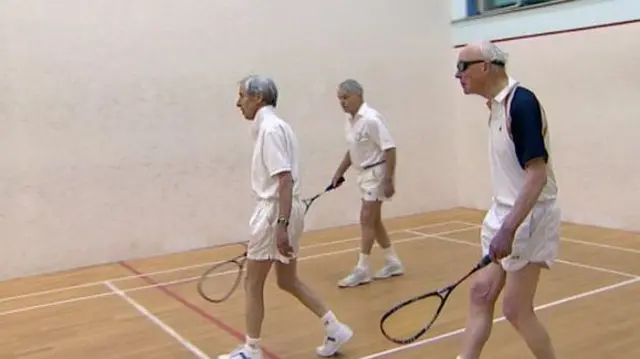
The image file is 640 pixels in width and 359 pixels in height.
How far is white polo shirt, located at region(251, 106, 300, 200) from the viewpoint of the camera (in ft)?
11.0

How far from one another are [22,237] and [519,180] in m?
5.19

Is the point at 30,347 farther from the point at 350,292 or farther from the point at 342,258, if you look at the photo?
the point at 342,258

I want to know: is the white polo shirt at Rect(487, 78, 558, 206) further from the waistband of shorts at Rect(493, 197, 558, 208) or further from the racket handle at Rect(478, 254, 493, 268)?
the racket handle at Rect(478, 254, 493, 268)

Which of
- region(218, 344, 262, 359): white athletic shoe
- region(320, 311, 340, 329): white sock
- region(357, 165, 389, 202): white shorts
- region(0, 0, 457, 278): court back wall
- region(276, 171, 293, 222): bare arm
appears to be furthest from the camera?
region(0, 0, 457, 278): court back wall

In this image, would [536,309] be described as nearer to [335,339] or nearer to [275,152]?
[335,339]

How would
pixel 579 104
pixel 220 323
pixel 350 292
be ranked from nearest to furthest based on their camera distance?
1. pixel 220 323
2. pixel 350 292
3. pixel 579 104

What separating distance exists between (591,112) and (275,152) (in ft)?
17.9

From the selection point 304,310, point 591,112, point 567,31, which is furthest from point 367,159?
point 567,31

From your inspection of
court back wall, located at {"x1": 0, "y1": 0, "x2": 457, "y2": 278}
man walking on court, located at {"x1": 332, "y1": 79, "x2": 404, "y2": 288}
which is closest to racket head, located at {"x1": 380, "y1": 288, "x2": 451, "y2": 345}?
man walking on court, located at {"x1": 332, "y1": 79, "x2": 404, "y2": 288}

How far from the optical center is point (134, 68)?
6926 millimetres

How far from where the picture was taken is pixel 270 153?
3352mm

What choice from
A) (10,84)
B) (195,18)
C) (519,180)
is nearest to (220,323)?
(519,180)

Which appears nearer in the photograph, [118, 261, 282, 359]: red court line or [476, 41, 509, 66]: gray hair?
[476, 41, 509, 66]: gray hair

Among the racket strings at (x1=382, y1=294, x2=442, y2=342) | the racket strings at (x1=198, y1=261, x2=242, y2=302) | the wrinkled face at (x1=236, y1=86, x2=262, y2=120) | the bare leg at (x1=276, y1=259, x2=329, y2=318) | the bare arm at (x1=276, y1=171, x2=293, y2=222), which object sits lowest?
the racket strings at (x1=198, y1=261, x2=242, y2=302)
